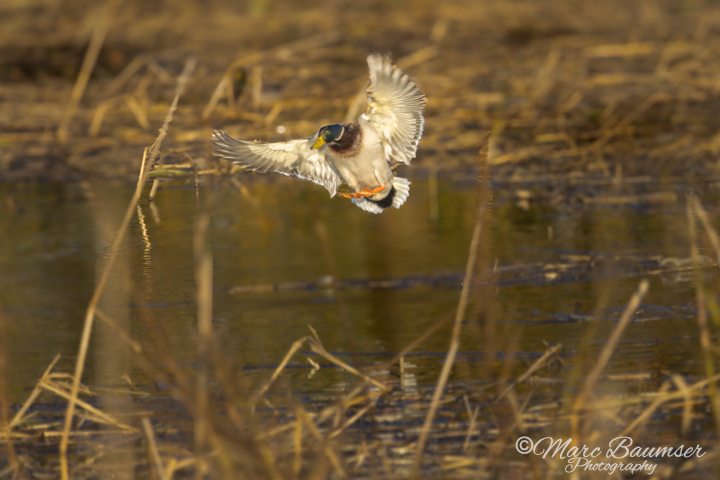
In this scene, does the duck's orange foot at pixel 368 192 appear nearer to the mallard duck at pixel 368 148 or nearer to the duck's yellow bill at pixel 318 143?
the mallard duck at pixel 368 148

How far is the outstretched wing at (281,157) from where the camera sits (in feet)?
10.3

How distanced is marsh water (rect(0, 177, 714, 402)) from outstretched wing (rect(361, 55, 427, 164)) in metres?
0.41

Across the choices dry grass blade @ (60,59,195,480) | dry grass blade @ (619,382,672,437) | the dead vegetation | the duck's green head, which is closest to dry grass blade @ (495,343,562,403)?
the dead vegetation

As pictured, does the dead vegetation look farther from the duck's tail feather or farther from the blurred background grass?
the duck's tail feather

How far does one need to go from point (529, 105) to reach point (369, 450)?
5.64m

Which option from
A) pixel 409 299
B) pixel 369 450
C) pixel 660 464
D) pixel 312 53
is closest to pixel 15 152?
pixel 312 53

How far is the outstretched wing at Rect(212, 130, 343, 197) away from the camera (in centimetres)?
314

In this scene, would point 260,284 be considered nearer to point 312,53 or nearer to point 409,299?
point 409,299

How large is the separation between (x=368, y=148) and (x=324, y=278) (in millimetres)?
2247

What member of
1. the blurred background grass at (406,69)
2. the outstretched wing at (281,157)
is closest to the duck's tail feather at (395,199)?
the outstretched wing at (281,157)

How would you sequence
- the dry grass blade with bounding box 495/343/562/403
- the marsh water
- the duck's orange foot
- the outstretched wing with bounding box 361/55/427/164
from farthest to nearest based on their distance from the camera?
1. the marsh water
2. the dry grass blade with bounding box 495/343/562/403
3. the duck's orange foot
4. the outstretched wing with bounding box 361/55/427/164

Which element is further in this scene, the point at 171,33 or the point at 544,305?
the point at 171,33

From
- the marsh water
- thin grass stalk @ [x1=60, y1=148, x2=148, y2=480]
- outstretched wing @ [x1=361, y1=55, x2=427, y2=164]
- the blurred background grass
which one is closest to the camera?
thin grass stalk @ [x1=60, y1=148, x2=148, y2=480]

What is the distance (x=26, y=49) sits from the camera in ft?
40.2
